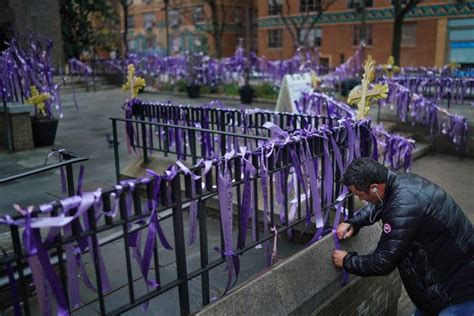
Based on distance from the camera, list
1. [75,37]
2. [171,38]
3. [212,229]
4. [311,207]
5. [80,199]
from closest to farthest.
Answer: [80,199] → [311,207] → [212,229] → [75,37] → [171,38]

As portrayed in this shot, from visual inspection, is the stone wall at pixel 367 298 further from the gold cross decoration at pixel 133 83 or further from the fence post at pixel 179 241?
the gold cross decoration at pixel 133 83

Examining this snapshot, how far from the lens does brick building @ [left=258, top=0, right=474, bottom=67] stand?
34406 millimetres

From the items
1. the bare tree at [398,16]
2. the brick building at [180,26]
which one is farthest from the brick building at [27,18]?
the brick building at [180,26]

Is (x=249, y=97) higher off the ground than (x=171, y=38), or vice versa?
(x=171, y=38)

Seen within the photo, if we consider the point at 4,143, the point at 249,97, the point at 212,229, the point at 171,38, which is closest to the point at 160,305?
the point at 212,229

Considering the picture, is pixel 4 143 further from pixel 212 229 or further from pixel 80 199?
pixel 80 199

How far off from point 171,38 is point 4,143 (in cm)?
5213

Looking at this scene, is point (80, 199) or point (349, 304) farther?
point (349, 304)

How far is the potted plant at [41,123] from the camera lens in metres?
9.83

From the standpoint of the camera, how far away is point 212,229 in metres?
5.34

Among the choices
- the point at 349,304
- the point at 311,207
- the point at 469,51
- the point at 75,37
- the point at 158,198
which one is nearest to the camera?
the point at 158,198

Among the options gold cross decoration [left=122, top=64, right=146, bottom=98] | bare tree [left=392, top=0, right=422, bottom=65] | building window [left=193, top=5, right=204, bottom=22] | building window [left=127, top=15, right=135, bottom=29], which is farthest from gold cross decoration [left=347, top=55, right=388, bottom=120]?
building window [left=127, top=15, right=135, bottom=29]

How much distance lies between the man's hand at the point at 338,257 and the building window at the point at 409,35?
3673 cm

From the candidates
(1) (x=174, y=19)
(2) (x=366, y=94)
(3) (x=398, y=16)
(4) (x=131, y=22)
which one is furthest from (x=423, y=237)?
(4) (x=131, y=22)
